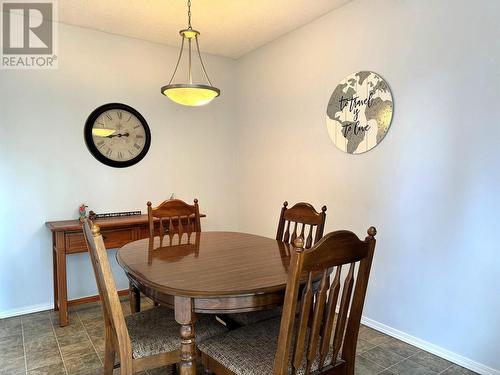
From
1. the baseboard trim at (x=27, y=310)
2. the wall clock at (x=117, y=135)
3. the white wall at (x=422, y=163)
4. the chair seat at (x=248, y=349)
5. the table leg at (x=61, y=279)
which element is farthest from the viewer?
the wall clock at (x=117, y=135)

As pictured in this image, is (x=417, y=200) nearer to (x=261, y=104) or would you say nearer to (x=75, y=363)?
(x=261, y=104)

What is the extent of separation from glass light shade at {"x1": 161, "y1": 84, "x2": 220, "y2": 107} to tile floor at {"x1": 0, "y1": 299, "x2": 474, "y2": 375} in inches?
65.8

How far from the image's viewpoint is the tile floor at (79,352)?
6.95ft

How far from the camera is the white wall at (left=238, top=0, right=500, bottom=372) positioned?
6.72 ft

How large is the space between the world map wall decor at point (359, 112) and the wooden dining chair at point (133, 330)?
1749mm

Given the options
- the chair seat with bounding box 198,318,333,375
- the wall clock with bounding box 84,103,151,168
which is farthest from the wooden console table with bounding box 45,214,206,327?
the chair seat with bounding box 198,318,333,375

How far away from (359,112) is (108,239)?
2.31m

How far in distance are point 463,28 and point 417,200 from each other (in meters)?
1.09

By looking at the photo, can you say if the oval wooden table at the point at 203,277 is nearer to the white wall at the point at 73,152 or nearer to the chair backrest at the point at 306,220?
the chair backrest at the point at 306,220

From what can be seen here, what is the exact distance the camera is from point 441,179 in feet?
7.36

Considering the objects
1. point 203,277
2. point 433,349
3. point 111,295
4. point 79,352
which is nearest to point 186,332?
point 203,277

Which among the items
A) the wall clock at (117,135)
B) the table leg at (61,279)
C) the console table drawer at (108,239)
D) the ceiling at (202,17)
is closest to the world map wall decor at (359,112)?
the ceiling at (202,17)

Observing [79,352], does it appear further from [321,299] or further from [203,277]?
[321,299]

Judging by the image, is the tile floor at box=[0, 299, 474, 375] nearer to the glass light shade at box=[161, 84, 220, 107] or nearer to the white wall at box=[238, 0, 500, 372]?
the white wall at box=[238, 0, 500, 372]
